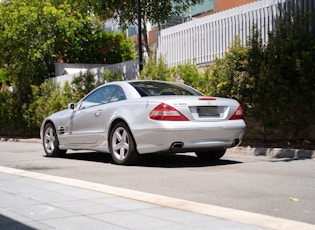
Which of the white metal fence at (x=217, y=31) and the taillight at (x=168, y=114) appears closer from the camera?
the taillight at (x=168, y=114)

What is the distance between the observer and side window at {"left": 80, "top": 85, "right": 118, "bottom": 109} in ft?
32.7

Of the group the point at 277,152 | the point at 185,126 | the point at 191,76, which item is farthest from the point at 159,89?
the point at 191,76

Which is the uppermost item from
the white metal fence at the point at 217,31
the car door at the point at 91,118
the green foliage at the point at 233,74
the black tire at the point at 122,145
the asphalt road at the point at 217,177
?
the white metal fence at the point at 217,31

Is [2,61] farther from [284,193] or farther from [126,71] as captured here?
[284,193]

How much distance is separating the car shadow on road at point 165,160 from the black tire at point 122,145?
24cm

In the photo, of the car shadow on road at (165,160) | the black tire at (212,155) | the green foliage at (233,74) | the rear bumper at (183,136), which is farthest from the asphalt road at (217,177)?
the green foliage at (233,74)

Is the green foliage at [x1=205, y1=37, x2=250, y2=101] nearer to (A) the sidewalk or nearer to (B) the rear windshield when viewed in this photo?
(B) the rear windshield

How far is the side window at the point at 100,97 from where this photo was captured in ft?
32.7

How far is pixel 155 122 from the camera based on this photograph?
854 cm

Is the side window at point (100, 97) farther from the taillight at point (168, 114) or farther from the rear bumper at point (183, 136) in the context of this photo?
the taillight at point (168, 114)

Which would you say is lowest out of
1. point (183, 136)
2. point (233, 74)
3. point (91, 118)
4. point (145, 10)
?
point (183, 136)

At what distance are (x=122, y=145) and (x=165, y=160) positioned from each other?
1363mm

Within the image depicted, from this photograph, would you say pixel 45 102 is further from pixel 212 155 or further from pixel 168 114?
pixel 168 114

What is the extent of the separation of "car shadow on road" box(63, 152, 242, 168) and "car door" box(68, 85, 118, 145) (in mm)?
611
